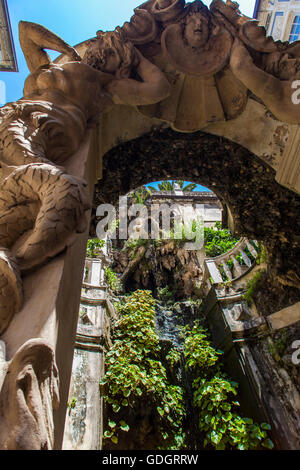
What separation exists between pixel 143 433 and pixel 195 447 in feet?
3.50

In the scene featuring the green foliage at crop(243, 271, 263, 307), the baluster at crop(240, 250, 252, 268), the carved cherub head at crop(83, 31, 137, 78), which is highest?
the baluster at crop(240, 250, 252, 268)

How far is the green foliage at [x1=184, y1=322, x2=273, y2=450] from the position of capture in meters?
3.84

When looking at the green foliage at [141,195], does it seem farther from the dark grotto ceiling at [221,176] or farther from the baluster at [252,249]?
the dark grotto ceiling at [221,176]

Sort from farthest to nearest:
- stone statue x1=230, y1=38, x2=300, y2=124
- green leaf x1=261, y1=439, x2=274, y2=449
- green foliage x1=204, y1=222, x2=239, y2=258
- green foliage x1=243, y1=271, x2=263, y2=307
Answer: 1. green foliage x1=204, y1=222, x2=239, y2=258
2. green foliage x1=243, y1=271, x2=263, y2=307
3. green leaf x1=261, y1=439, x2=274, y2=449
4. stone statue x1=230, y1=38, x2=300, y2=124

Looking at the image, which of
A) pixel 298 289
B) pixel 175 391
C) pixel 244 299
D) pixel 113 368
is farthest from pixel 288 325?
pixel 113 368

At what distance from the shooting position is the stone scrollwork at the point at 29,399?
59 centimetres

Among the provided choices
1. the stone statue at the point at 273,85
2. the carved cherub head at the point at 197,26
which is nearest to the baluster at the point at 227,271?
the stone statue at the point at 273,85

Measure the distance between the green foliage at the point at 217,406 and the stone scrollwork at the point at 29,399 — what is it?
428 cm

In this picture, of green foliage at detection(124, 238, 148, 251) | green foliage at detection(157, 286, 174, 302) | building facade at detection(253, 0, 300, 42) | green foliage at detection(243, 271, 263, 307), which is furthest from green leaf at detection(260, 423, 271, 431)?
building facade at detection(253, 0, 300, 42)

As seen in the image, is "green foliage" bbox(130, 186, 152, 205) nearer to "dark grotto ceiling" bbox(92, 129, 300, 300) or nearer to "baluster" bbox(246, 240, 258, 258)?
"baluster" bbox(246, 240, 258, 258)

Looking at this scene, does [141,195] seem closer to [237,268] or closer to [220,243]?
[220,243]

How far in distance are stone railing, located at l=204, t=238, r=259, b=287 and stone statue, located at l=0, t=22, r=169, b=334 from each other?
4.51 meters

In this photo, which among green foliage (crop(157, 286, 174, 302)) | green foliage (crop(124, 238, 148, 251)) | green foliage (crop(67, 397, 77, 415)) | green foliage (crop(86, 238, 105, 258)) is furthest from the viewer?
green foliage (crop(124, 238, 148, 251))

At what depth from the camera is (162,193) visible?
14.1 meters
